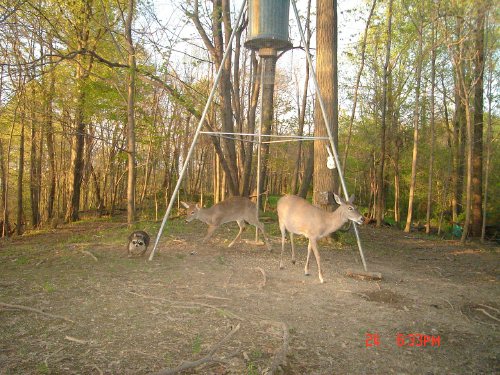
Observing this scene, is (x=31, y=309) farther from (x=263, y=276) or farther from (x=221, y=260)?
(x=221, y=260)

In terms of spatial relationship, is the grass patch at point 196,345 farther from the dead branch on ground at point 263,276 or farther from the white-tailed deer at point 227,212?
the white-tailed deer at point 227,212

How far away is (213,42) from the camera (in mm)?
15906

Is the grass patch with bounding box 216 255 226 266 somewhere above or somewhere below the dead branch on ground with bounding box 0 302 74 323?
below

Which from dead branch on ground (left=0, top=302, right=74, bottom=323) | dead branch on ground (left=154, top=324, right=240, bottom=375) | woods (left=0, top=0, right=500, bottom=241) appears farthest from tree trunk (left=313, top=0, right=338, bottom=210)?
dead branch on ground (left=0, top=302, right=74, bottom=323)

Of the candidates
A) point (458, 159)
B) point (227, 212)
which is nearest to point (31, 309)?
point (227, 212)

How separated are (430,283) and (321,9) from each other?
7.87m

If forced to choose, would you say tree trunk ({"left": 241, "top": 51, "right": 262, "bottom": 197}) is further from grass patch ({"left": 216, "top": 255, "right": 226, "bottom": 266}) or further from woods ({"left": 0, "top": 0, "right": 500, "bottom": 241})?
grass patch ({"left": 216, "top": 255, "right": 226, "bottom": 266})

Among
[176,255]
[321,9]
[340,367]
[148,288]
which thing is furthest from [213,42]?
[340,367]

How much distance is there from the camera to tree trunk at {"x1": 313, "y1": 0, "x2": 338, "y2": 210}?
10.6m

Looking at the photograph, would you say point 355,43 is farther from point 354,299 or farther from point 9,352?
point 9,352

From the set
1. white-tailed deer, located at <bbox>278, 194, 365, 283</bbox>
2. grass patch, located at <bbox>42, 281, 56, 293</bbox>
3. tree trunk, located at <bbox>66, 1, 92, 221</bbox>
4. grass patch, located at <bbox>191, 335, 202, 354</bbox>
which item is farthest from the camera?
tree trunk, located at <bbox>66, 1, 92, 221</bbox>
